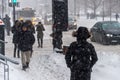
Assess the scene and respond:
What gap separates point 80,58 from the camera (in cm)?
953

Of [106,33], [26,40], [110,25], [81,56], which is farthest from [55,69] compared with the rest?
[110,25]

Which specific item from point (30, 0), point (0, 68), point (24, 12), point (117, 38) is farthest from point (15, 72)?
point (30, 0)

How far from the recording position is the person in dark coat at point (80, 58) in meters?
9.44

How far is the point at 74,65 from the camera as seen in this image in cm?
950

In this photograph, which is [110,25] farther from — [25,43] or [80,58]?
[80,58]

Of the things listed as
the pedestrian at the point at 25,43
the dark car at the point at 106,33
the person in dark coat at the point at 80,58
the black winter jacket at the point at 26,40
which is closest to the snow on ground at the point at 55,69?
the pedestrian at the point at 25,43

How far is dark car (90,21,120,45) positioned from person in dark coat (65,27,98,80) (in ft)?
66.7

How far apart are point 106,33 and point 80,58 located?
67.6 ft

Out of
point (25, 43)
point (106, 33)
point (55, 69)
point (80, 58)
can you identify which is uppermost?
point (80, 58)

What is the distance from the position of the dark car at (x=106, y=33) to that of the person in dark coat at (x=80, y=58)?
20343 mm

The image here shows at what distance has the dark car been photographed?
2986 centimetres

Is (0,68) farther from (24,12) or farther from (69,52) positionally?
(24,12)

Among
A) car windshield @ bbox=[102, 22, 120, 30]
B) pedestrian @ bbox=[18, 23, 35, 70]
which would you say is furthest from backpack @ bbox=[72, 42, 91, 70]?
car windshield @ bbox=[102, 22, 120, 30]

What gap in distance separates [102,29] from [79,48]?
21467 mm
